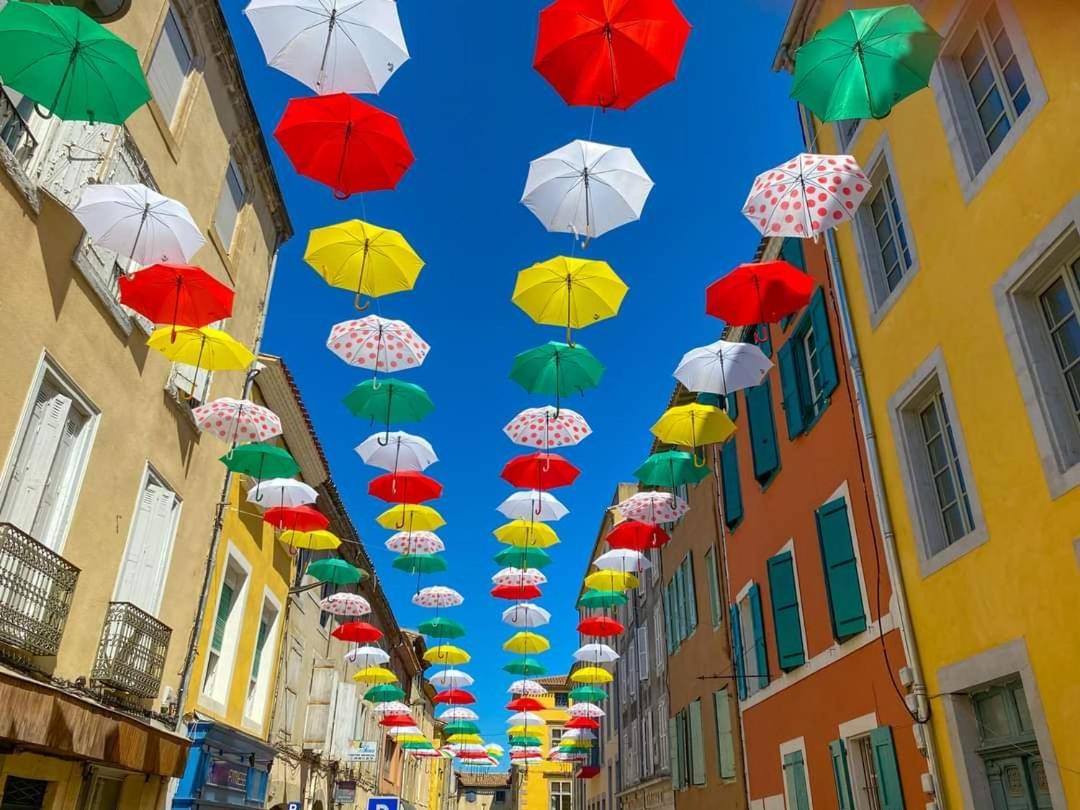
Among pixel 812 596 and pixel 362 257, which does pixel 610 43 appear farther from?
pixel 812 596

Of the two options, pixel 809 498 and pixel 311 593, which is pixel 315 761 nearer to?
pixel 311 593

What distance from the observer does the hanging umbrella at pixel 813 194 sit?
8.34 metres

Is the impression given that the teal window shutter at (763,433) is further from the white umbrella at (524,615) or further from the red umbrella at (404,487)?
the white umbrella at (524,615)

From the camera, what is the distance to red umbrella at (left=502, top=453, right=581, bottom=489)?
1395 centimetres

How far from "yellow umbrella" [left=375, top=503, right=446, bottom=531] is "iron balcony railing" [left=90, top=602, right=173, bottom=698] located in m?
5.92

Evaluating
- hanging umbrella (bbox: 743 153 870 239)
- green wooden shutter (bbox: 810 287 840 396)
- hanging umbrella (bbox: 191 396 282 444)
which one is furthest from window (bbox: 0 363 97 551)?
green wooden shutter (bbox: 810 287 840 396)

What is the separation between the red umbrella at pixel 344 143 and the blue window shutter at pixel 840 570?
23.2 ft

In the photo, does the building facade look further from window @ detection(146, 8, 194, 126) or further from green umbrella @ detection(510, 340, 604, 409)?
green umbrella @ detection(510, 340, 604, 409)

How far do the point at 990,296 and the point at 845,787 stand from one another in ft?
20.4

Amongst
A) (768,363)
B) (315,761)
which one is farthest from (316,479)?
(768,363)

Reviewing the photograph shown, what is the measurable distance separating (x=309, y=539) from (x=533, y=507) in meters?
4.50

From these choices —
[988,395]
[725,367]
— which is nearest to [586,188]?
[725,367]

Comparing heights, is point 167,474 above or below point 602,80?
below

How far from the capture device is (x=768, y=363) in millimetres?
11586
